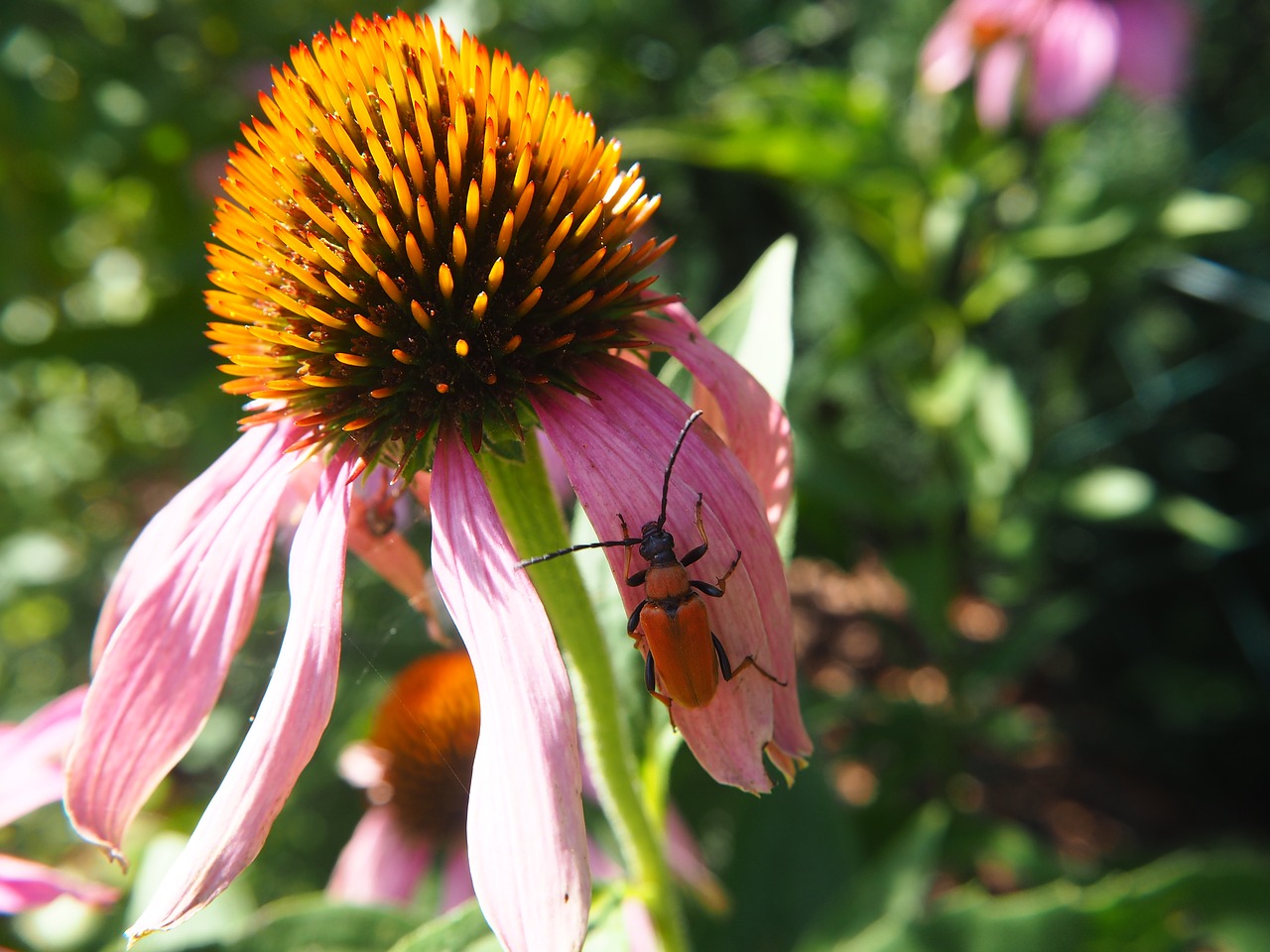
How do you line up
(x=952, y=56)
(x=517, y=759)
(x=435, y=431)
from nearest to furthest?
(x=517, y=759) < (x=435, y=431) < (x=952, y=56)

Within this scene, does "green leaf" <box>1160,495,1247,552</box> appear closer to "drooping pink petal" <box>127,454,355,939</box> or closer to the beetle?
the beetle

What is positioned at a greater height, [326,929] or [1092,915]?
[326,929]

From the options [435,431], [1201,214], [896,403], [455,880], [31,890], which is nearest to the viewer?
[435,431]

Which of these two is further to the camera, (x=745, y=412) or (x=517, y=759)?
(x=745, y=412)

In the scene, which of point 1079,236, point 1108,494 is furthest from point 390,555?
point 1108,494

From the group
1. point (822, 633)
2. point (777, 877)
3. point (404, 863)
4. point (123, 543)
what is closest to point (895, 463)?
point (822, 633)

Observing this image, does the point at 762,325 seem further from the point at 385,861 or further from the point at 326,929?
the point at 385,861
